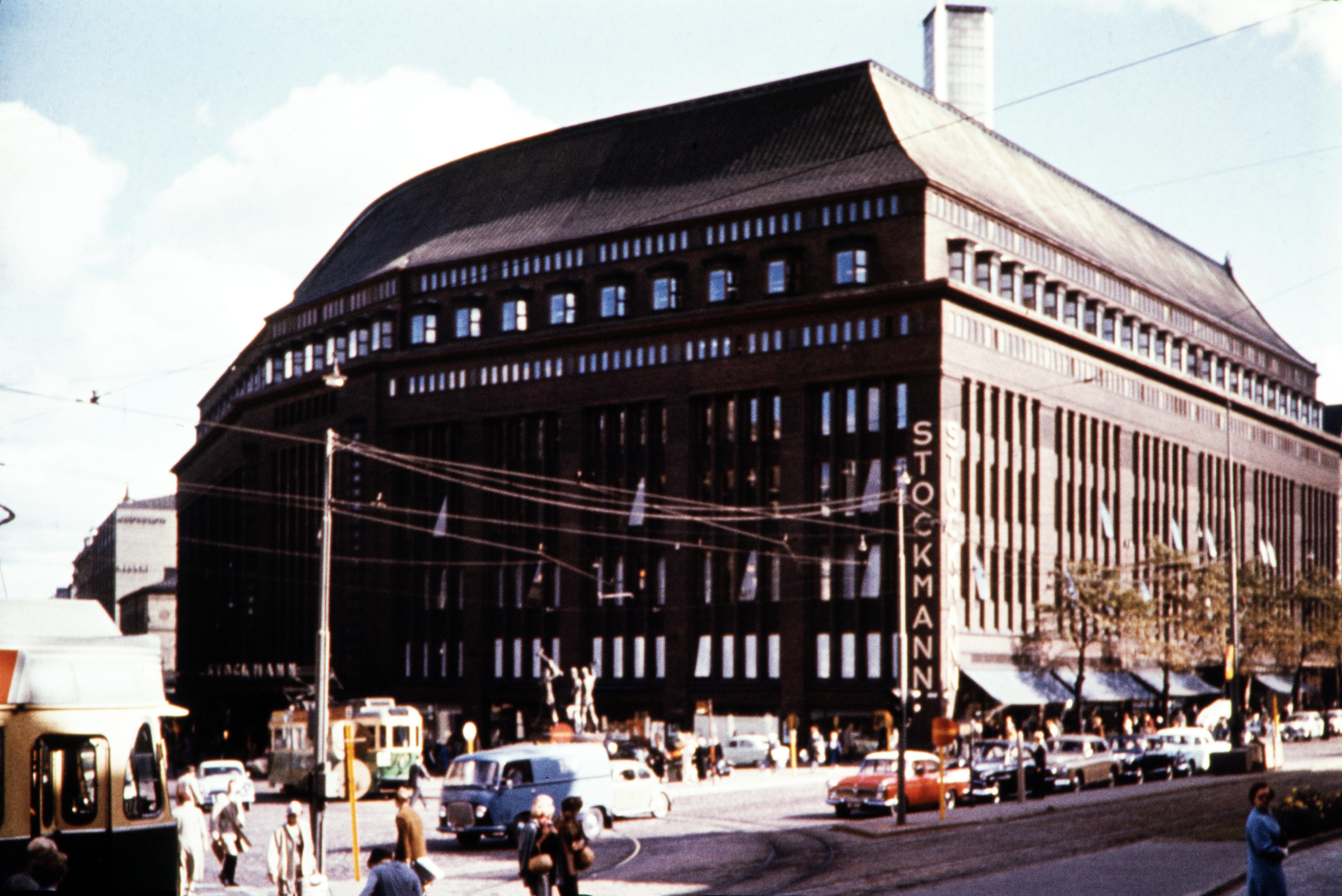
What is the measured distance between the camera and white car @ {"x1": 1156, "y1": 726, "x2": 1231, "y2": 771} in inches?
1955

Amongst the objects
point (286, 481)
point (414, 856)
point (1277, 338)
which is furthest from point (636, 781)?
point (1277, 338)

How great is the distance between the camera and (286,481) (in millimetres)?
94250

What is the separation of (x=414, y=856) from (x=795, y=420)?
2023 inches

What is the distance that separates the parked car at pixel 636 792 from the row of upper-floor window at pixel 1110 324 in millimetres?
36743

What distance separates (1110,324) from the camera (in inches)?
3145

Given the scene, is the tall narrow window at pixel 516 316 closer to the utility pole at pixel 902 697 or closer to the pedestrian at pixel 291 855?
the utility pole at pixel 902 697

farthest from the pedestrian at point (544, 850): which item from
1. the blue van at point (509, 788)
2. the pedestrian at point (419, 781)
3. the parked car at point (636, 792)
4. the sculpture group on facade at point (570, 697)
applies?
the sculpture group on facade at point (570, 697)

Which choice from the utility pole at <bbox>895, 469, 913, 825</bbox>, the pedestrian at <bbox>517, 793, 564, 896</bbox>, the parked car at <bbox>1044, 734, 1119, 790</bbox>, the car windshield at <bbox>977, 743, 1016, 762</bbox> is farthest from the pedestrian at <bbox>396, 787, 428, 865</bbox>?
the parked car at <bbox>1044, 734, 1119, 790</bbox>

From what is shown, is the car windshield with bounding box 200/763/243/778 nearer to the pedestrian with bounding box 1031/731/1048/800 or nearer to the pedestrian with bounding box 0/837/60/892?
the pedestrian with bounding box 1031/731/1048/800

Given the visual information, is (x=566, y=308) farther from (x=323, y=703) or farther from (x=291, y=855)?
(x=291, y=855)

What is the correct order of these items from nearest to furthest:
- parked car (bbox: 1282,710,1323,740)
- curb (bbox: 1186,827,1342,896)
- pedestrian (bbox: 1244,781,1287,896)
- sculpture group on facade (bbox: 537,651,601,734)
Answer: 1. pedestrian (bbox: 1244,781,1287,896)
2. curb (bbox: 1186,827,1342,896)
3. sculpture group on facade (bbox: 537,651,601,734)
4. parked car (bbox: 1282,710,1323,740)

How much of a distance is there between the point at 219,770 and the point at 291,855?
91.8 ft

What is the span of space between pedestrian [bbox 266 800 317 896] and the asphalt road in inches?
131

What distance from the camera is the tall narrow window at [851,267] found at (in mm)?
67562
